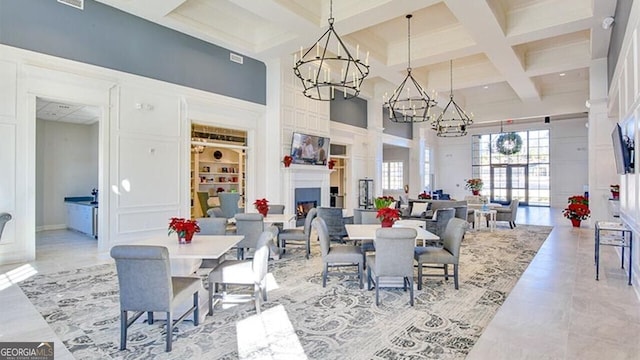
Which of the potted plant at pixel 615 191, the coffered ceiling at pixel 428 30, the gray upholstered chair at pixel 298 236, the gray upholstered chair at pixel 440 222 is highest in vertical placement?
the coffered ceiling at pixel 428 30

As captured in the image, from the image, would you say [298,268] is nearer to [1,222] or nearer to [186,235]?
[186,235]

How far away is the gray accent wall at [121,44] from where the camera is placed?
5.13m

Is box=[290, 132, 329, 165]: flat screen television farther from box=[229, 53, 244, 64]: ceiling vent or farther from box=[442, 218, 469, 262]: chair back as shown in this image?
box=[442, 218, 469, 262]: chair back

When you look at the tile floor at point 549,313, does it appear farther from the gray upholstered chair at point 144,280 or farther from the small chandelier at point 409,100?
the small chandelier at point 409,100

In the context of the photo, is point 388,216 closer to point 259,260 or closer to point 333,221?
point 259,260

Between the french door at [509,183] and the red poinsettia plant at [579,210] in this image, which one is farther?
the french door at [509,183]

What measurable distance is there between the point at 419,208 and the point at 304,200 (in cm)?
315

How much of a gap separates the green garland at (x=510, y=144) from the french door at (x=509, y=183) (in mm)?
1716

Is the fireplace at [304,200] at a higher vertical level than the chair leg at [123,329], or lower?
higher

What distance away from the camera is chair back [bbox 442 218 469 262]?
4.27 m

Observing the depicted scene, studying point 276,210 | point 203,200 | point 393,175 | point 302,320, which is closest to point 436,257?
point 302,320

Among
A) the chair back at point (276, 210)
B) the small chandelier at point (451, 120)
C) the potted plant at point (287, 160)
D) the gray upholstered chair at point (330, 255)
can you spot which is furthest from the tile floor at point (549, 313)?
the small chandelier at point (451, 120)

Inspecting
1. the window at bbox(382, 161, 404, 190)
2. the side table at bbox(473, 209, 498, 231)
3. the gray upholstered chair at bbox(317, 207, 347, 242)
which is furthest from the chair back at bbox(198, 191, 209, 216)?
the window at bbox(382, 161, 404, 190)

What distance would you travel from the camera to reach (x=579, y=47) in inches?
333
